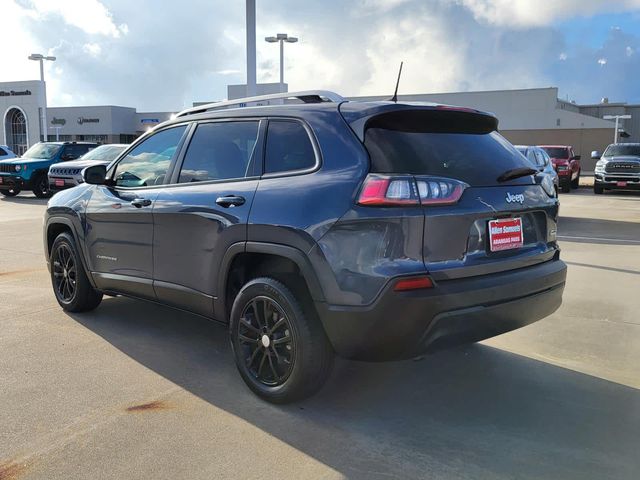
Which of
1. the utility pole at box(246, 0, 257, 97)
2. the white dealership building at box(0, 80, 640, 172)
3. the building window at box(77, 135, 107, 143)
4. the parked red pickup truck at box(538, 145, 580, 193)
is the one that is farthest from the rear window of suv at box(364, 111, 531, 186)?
the building window at box(77, 135, 107, 143)

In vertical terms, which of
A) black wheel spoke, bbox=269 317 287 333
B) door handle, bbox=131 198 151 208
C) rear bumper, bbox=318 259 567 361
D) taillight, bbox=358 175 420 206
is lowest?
black wheel spoke, bbox=269 317 287 333

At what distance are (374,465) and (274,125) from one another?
2.15 m

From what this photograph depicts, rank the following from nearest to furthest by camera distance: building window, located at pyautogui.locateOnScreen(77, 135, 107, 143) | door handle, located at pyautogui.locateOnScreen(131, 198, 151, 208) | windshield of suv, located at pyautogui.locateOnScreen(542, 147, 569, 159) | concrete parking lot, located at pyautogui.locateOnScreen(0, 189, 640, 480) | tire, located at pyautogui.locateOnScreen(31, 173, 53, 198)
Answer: concrete parking lot, located at pyautogui.locateOnScreen(0, 189, 640, 480)
door handle, located at pyautogui.locateOnScreen(131, 198, 151, 208)
tire, located at pyautogui.locateOnScreen(31, 173, 53, 198)
windshield of suv, located at pyautogui.locateOnScreen(542, 147, 569, 159)
building window, located at pyautogui.locateOnScreen(77, 135, 107, 143)

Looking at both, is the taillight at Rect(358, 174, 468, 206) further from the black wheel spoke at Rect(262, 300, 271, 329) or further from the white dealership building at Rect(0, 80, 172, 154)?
the white dealership building at Rect(0, 80, 172, 154)

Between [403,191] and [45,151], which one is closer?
[403,191]

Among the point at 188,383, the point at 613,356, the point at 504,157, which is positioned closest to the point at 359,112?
the point at 504,157

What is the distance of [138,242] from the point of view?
4641 millimetres

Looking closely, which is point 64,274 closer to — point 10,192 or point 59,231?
point 59,231

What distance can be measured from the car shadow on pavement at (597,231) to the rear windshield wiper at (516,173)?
7.13 metres

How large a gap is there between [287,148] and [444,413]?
1.89m

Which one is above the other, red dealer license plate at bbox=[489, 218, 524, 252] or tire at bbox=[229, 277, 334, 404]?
red dealer license plate at bbox=[489, 218, 524, 252]

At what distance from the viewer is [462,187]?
10.8ft

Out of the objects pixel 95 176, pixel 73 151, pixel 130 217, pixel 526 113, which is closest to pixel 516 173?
pixel 130 217

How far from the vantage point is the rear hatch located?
317 cm
